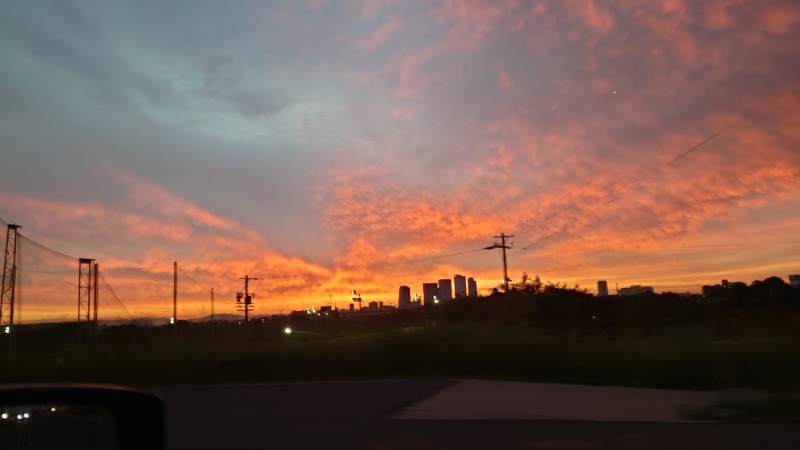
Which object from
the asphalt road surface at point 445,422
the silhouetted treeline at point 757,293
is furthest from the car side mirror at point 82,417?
the silhouetted treeline at point 757,293

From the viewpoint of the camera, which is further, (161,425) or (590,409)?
(590,409)

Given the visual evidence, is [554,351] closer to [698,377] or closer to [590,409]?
[698,377]

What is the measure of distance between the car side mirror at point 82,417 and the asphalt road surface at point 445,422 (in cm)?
557

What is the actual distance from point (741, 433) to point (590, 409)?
2.82 meters

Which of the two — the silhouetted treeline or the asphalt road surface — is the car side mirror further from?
the silhouetted treeline

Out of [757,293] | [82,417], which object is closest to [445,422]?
[82,417]

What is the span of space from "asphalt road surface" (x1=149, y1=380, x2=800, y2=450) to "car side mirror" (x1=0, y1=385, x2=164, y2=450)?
557 centimetres

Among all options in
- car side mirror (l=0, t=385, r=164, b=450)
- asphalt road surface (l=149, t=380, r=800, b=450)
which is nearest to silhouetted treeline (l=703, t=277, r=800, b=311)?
asphalt road surface (l=149, t=380, r=800, b=450)

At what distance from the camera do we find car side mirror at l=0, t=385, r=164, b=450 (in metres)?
2.65

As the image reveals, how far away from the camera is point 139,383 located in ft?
59.6

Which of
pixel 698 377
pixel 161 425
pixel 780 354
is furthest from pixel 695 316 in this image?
pixel 161 425

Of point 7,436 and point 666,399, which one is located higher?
point 7,436

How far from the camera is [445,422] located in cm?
966

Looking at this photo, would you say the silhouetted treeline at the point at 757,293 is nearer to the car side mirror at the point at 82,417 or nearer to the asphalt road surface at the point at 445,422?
the asphalt road surface at the point at 445,422
